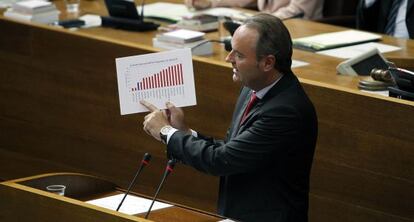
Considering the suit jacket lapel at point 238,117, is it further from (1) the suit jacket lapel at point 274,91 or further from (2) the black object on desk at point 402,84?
(2) the black object on desk at point 402,84

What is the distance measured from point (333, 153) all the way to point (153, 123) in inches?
50.1

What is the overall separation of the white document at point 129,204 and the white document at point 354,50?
2.09 meters

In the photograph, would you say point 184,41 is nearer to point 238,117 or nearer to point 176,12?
point 176,12

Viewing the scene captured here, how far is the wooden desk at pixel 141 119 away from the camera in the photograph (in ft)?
14.8

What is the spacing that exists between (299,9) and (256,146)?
3.51m

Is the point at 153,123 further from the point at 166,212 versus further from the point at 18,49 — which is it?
the point at 18,49

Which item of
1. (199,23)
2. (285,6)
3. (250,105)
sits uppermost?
(250,105)

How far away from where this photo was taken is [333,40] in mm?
5879

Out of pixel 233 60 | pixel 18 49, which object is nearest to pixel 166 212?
pixel 233 60

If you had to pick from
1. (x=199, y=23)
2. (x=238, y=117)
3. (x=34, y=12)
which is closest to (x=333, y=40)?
→ (x=199, y=23)

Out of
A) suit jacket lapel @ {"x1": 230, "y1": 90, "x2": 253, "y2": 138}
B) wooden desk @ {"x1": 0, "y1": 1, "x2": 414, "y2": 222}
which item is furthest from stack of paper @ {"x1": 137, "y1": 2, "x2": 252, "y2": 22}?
suit jacket lapel @ {"x1": 230, "y1": 90, "x2": 253, "y2": 138}

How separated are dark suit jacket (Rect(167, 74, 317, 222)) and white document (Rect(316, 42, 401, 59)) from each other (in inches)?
79.3

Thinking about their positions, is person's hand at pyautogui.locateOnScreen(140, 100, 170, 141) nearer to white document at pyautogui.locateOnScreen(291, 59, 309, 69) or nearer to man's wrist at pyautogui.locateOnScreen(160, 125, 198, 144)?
man's wrist at pyautogui.locateOnScreen(160, 125, 198, 144)

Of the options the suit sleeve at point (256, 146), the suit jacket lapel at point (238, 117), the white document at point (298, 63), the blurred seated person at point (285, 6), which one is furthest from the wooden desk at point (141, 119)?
the suit sleeve at point (256, 146)
